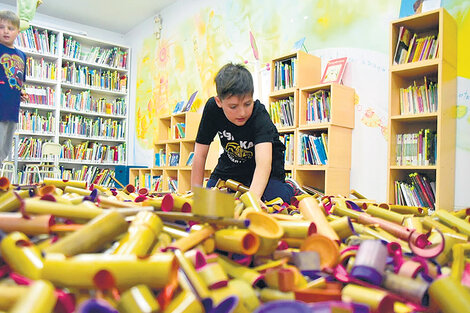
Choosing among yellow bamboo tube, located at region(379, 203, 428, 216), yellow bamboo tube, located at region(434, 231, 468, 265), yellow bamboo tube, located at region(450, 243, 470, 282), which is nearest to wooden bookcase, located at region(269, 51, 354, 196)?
yellow bamboo tube, located at region(379, 203, 428, 216)

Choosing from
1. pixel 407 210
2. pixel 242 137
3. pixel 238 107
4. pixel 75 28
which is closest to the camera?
pixel 407 210

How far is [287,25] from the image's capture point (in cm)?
411

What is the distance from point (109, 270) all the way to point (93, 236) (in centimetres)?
12

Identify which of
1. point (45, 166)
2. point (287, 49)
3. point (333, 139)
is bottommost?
point (45, 166)

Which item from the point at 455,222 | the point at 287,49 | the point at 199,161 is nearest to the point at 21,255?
the point at 455,222

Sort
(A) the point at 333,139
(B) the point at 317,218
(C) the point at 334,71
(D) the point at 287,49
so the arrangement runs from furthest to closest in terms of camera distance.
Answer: (D) the point at 287,49
(C) the point at 334,71
(A) the point at 333,139
(B) the point at 317,218

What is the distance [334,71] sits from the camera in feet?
11.5

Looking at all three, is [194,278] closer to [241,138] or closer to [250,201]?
[250,201]

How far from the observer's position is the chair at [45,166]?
5.12m

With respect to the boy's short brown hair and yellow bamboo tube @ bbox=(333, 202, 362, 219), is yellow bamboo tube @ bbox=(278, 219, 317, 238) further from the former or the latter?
the boy's short brown hair

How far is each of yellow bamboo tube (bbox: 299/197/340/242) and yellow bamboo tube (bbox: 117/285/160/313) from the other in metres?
0.40

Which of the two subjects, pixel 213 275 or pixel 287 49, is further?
pixel 287 49

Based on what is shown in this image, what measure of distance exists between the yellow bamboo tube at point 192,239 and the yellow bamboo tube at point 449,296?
0.35 metres

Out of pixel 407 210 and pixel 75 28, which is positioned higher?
pixel 75 28
